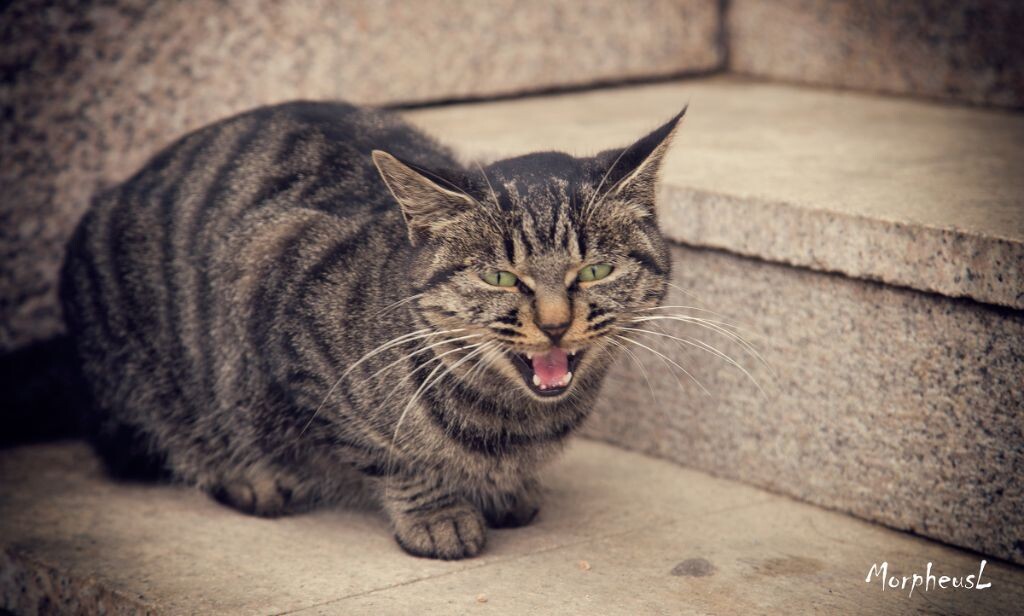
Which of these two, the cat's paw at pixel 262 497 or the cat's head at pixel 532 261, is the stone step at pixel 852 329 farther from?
the cat's paw at pixel 262 497

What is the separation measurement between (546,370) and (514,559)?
44 cm

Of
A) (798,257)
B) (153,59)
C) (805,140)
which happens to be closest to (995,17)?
(805,140)

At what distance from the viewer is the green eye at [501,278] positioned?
2139 millimetres

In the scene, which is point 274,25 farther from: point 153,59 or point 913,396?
point 913,396

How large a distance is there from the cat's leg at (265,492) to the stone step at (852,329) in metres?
0.82

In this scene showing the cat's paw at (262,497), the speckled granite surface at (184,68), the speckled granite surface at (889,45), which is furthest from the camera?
the speckled granite surface at (889,45)

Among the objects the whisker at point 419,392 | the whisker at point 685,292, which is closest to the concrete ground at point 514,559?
the whisker at point 419,392

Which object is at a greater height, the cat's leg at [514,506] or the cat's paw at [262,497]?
the cat's leg at [514,506]

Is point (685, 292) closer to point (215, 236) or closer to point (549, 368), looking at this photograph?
point (549, 368)

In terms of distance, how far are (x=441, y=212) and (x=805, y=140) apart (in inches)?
55.6

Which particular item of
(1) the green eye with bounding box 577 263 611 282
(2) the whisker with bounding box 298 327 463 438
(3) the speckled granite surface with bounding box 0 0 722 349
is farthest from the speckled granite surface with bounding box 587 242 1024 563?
(3) the speckled granite surface with bounding box 0 0 722 349

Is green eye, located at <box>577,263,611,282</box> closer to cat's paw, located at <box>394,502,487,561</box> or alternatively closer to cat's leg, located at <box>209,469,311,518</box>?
cat's paw, located at <box>394,502,487,561</box>

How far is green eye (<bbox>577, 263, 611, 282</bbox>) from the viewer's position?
84.7 inches

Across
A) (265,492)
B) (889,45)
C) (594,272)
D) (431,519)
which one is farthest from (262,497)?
(889,45)
